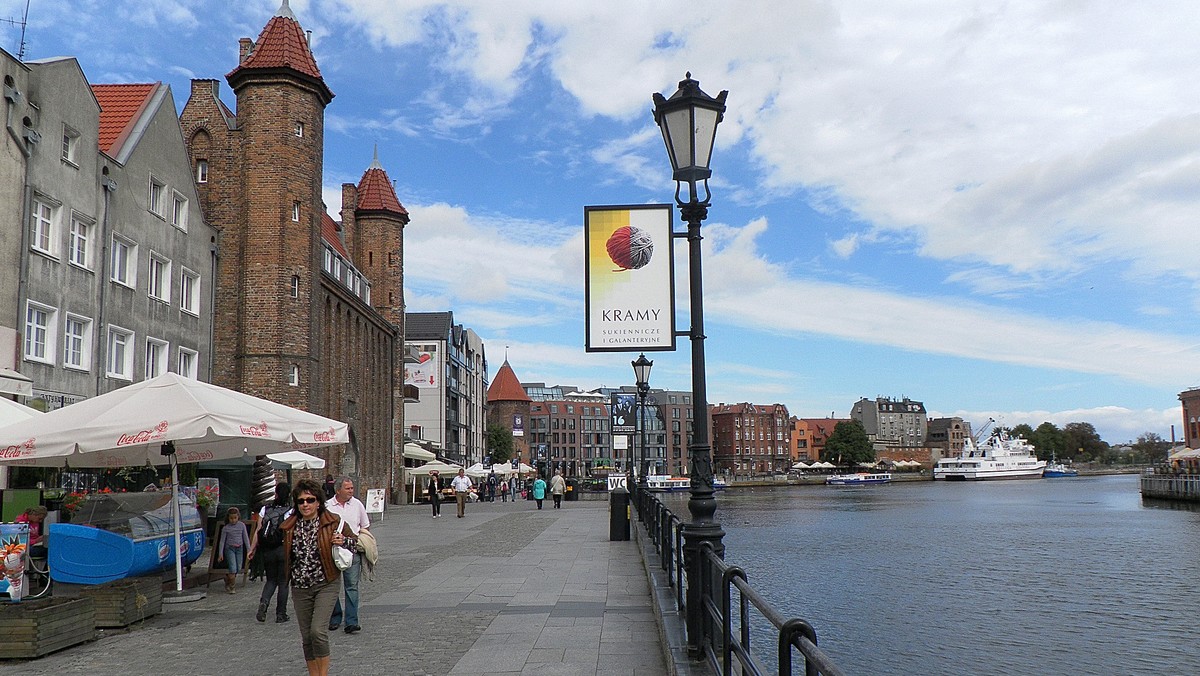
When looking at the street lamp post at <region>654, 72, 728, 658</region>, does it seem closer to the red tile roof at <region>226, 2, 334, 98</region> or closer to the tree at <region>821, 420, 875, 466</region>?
the red tile roof at <region>226, 2, 334, 98</region>

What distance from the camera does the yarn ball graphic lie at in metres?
8.78

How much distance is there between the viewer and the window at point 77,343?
77.5 feet

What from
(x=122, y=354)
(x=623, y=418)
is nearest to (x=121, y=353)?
(x=122, y=354)

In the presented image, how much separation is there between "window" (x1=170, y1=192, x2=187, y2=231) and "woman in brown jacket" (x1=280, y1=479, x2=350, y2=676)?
26128mm

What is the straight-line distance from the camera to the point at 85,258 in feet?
80.6

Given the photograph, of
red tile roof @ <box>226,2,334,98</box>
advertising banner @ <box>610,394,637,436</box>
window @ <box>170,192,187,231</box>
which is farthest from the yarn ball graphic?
advertising banner @ <box>610,394,637,436</box>

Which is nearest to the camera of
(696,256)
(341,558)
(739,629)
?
(739,629)

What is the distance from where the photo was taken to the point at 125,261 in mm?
26781

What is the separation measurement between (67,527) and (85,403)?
5.16ft

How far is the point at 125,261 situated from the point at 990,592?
25.0 m

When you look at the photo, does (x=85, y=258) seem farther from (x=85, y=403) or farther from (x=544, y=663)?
(x=544, y=663)

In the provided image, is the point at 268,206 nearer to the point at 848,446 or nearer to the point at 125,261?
the point at 125,261

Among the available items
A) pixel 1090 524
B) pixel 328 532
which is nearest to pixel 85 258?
pixel 328 532

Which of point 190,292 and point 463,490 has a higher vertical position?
point 190,292
